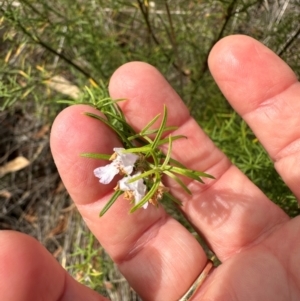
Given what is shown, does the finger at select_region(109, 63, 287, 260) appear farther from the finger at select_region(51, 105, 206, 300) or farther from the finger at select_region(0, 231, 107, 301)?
the finger at select_region(0, 231, 107, 301)

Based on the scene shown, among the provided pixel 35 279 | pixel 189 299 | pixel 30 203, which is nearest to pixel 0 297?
pixel 35 279

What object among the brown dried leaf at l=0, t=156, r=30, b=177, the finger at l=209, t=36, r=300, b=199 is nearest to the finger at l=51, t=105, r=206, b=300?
the finger at l=209, t=36, r=300, b=199

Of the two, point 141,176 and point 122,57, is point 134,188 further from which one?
point 122,57

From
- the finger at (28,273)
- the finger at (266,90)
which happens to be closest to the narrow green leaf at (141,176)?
the finger at (28,273)

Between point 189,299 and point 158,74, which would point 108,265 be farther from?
point 158,74

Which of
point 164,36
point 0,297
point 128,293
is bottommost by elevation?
point 128,293
